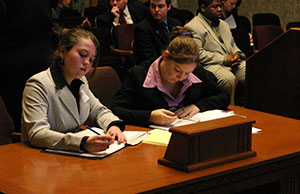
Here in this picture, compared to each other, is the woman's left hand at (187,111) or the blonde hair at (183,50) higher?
the blonde hair at (183,50)

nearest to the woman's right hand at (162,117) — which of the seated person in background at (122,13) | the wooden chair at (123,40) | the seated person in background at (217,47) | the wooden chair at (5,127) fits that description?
the wooden chair at (5,127)

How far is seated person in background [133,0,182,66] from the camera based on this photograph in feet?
15.8

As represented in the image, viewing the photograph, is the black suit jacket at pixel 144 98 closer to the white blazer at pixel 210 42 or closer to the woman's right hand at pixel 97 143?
the woman's right hand at pixel 97 143

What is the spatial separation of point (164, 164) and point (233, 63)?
2859 mm

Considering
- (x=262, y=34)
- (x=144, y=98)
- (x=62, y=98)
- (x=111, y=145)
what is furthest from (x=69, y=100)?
(x=262, y=34)

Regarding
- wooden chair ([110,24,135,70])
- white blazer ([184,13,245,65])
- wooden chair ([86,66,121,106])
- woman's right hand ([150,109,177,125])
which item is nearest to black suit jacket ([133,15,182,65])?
white blazer ([184,13,245,65])

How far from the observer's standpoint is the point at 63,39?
2375 mm

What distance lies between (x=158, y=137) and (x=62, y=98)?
1.58 feet

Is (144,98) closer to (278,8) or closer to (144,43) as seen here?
(144,43)

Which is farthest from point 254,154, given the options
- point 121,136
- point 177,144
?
point 121,136

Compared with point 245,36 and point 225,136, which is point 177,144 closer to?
point 225,136

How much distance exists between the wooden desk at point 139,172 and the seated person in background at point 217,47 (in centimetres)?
225

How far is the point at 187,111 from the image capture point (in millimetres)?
2797

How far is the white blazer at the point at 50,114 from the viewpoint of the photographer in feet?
7.19
